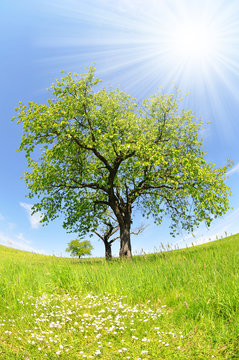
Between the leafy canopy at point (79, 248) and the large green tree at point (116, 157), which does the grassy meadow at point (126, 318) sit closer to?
the large green tree at point (116, 157)

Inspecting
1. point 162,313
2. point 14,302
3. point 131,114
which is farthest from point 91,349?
point 131,114

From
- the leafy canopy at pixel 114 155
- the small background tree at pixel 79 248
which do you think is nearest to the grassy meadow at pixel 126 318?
the leafy canopy at pixel 114 155

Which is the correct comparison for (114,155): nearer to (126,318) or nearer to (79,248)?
(126,318)

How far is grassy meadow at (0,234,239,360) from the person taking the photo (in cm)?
481

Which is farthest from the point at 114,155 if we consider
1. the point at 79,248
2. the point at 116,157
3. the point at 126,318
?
the point at 79,248

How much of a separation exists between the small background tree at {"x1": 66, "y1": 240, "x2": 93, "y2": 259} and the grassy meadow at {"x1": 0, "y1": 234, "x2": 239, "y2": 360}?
42.3 metres

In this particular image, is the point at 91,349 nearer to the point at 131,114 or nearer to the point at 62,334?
the point at 62,334

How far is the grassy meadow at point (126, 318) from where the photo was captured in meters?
4.81

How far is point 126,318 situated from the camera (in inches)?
236

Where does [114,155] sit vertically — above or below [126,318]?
above

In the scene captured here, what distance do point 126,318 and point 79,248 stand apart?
153 feet

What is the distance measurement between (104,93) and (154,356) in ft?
64.5

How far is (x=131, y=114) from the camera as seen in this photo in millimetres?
20391

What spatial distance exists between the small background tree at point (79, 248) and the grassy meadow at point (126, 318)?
1665 inches
